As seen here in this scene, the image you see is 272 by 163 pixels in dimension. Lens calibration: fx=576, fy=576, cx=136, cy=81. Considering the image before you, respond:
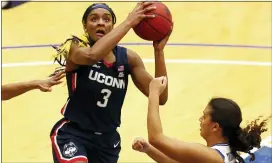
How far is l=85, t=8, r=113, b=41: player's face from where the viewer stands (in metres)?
4.39

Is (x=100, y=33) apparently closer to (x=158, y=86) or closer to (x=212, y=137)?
(x=158, y=86)

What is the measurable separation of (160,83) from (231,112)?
48cm

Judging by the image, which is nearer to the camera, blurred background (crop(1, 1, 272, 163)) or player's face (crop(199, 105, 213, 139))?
player's face (crop(199, 105, 213, 139))

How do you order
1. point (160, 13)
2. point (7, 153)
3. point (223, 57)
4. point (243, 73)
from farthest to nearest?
point (223, 57) → point (243, 73) → point (7, 153) → point (160, 13)

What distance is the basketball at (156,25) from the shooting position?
Result: 418cm

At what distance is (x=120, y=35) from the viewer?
4023 mm

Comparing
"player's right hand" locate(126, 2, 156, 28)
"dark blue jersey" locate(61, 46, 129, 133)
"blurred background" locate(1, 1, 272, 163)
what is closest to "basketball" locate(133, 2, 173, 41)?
"player's right hand" locate(126, 2, 156, 28)

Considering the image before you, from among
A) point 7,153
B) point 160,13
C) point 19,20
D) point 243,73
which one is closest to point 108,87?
point 160,13

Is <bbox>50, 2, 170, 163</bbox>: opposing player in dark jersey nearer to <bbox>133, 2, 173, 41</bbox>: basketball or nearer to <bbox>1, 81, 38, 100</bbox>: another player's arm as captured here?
<bbox>133, 2, 173, 41</bbox>: basketball

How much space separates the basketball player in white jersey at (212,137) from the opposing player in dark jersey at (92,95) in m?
0.78

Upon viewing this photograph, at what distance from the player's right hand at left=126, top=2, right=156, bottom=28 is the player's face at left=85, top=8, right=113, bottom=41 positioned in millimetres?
348

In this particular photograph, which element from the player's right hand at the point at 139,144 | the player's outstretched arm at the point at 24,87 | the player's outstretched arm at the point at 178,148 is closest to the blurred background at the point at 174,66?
the player's outstretched arm at the point at 24,87

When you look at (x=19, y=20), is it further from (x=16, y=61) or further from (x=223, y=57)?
(x=223, y=57)

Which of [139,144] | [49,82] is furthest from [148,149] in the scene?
[49,82]
